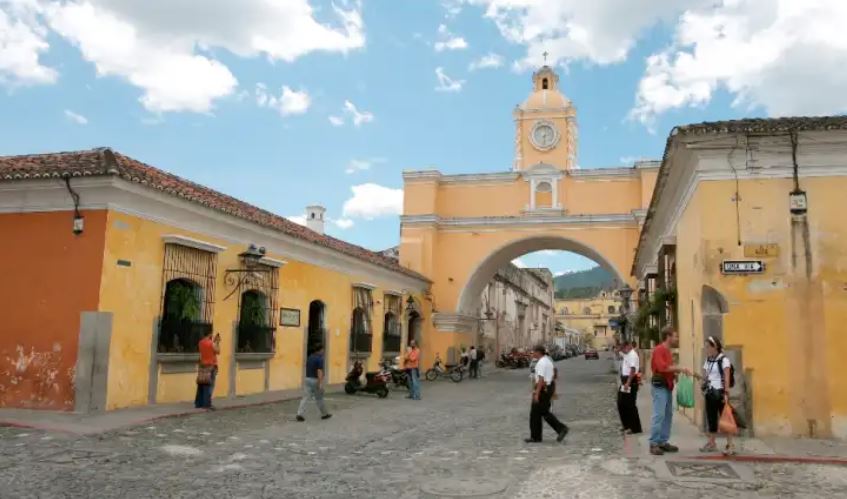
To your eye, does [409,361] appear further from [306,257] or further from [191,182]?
[191,182]

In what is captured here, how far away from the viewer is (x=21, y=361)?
1108 centimetres

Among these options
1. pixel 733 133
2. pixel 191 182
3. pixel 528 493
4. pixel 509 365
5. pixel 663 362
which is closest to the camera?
pixel 528 493

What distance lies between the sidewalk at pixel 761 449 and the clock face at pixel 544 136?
2121cm

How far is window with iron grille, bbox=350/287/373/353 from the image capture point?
20500 millimetres

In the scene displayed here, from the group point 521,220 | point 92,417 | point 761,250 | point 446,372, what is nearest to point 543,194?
point 521,220

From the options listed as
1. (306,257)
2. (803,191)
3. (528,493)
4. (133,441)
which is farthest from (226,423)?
(803,191)

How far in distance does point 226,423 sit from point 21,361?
3.49m

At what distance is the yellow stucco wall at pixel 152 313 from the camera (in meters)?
11.2

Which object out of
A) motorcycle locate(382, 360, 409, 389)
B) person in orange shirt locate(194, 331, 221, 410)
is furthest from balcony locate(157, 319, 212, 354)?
motorcycle locate(382, 360, 409, 389)

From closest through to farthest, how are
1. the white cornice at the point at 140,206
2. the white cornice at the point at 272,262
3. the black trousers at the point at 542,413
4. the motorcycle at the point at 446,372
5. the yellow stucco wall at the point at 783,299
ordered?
the black trousers at the point at 542,413
the yellow stucco wall at the point at 783,299
the white cornice at the point at 140,206
the white cornice at the point at 272,262
the motorcycle at the point at 446,372

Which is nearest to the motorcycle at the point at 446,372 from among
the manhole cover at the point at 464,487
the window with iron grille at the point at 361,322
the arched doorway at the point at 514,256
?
the arched doorway at the point at 514,256

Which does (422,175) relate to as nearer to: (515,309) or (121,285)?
(121,285)

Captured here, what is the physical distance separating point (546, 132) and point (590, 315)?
Result: 65.5 meters

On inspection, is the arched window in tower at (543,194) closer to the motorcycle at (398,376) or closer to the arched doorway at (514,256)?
the arched doorway at (514,256)
